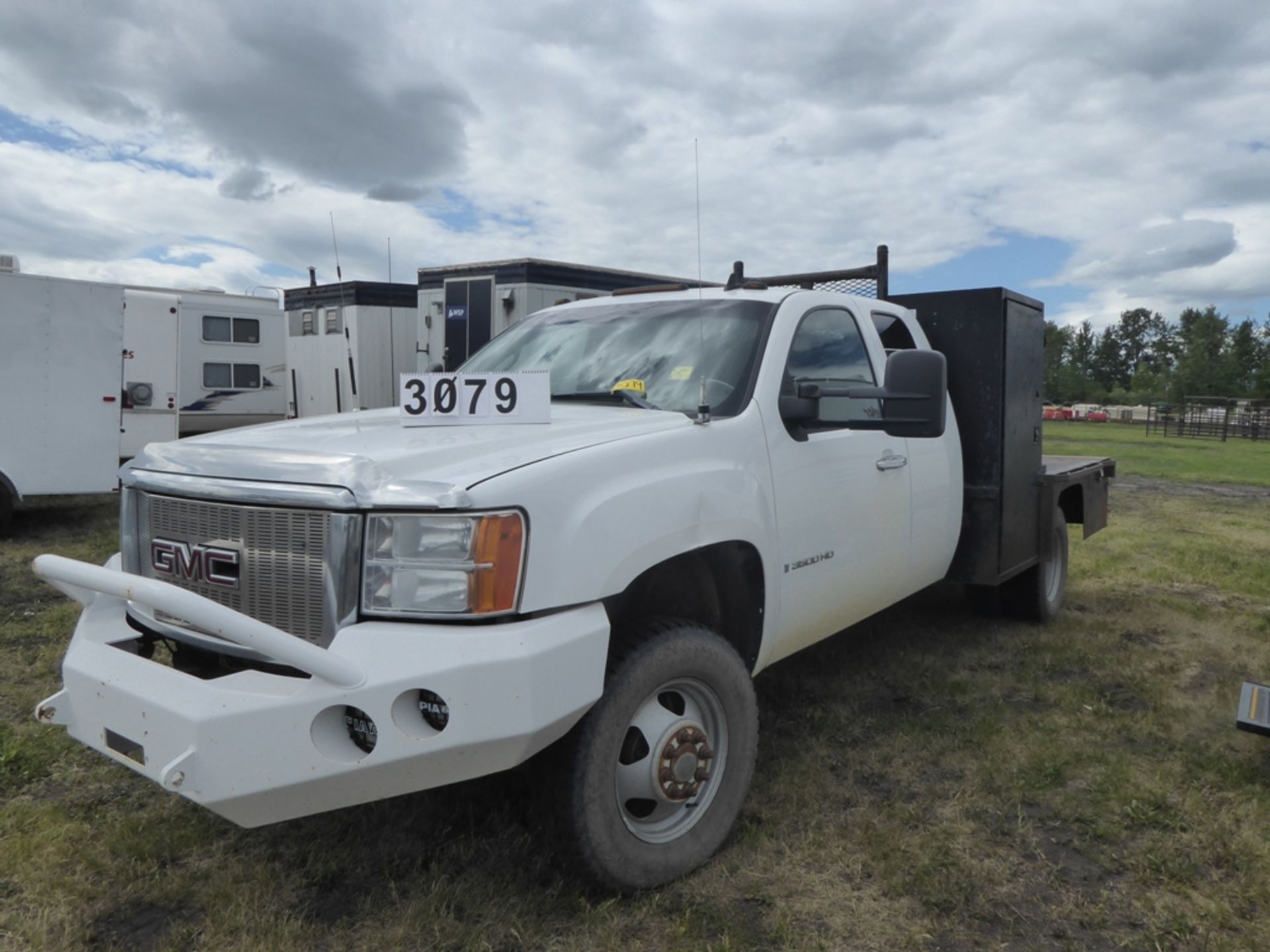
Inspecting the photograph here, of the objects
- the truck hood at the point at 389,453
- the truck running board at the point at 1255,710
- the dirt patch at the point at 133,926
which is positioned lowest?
the dirt patch at the point at 133,926

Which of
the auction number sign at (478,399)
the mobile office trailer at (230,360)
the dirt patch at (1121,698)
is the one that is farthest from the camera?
the mobile office trailer at (230,360)

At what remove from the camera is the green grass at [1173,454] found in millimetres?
17375

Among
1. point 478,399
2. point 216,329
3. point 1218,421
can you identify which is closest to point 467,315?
point 216,329

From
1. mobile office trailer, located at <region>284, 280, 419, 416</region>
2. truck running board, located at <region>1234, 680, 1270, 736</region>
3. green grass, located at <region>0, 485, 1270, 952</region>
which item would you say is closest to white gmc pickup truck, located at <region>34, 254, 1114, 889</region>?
green grass, located at <region>0, 485, 1270, 952</region>

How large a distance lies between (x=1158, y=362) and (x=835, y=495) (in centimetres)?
11035

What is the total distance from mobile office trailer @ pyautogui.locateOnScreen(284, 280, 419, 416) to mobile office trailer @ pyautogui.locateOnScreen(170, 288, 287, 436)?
0.28 meters

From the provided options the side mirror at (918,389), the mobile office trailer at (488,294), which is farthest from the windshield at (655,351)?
the mobile office trailer at (488,294)

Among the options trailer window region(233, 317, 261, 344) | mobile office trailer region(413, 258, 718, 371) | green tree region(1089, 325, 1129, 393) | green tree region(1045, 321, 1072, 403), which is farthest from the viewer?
green tree region(1089, 325, 1129, 393)

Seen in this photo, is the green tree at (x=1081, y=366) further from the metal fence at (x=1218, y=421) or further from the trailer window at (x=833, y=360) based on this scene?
the trailer window at (x=833, y=360)

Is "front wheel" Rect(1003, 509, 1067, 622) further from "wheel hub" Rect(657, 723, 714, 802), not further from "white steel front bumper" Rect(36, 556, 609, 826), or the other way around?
"white steel front bumper" Rect(36, 556, 609, 826)

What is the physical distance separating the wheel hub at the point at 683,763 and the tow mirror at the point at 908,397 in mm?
1167

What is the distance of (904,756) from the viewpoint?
12.7ft

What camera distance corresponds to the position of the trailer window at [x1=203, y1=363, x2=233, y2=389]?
14070 mm

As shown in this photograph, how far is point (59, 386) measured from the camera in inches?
361
